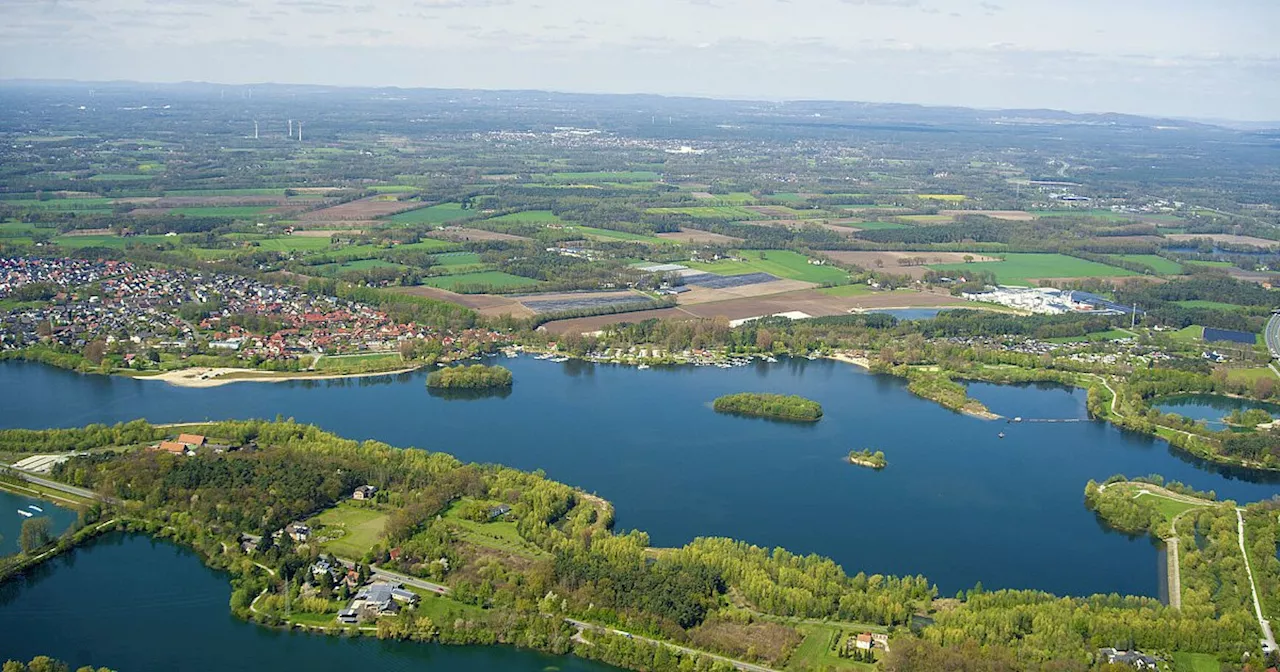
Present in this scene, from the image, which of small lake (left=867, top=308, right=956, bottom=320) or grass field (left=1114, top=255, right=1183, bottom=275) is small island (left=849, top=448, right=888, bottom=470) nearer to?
small lake (left=867, top=308, right=956, bottom=320)

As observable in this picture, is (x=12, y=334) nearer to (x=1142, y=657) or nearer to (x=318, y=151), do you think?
(x=1142, y=657)

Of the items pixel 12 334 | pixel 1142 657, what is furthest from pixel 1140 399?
pixel 12 334

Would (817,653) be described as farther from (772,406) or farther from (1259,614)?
(772,406)

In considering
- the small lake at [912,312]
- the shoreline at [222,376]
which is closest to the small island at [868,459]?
the shoreline at [222,376]

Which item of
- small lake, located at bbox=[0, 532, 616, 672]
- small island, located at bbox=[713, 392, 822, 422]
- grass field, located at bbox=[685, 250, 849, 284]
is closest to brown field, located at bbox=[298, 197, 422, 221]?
grass field, located at bbox=[685, 250, 849, 284]

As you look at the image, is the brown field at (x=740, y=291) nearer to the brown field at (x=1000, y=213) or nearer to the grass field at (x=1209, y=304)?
the grass field at (x=1209, y=304)

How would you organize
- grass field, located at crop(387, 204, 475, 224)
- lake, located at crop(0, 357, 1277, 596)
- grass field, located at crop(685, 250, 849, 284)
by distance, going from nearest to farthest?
lake, located at crop(0, 357, 1277, 596) < grass field, located at crop(685, 250, 849, 284) < grass field, located at crop(387, 204, 475, 224)
